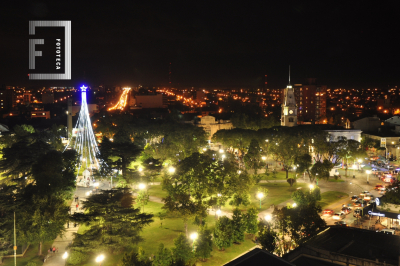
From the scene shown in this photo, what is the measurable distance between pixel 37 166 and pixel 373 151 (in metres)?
50.1

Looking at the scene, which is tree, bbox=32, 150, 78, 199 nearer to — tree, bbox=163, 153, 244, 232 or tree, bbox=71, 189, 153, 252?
tree, bbox=71, 189, 153, 252

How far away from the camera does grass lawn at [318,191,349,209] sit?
3031 centimetres

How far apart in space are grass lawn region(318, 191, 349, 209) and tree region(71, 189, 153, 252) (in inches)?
667

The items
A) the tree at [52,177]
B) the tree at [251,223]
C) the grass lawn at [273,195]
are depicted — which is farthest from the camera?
the grass lawn at [273,195]

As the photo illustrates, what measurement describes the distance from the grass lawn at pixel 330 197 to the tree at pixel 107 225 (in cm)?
1693

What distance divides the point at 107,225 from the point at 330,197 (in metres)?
21.1

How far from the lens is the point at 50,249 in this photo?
69.7 ft

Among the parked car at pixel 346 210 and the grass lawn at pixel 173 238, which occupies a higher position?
the parked car at pixel 346 210

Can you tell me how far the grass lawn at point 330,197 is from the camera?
99.5 feet

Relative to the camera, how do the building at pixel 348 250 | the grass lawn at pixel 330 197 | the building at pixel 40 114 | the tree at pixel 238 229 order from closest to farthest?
the building at pixel 348 250
the tree at pixel 238 229
the grass lawn at pixel 330 197
the building at pixel 40 114

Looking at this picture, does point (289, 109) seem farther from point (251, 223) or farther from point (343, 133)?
point (251, 223)

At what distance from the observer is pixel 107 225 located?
65.0 feet

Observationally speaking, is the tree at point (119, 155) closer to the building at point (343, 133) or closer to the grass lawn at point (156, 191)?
the grass lawn at point (156, 191)

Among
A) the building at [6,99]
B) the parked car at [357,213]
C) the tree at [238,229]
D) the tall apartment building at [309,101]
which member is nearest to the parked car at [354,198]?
the parked car at [357,213]
